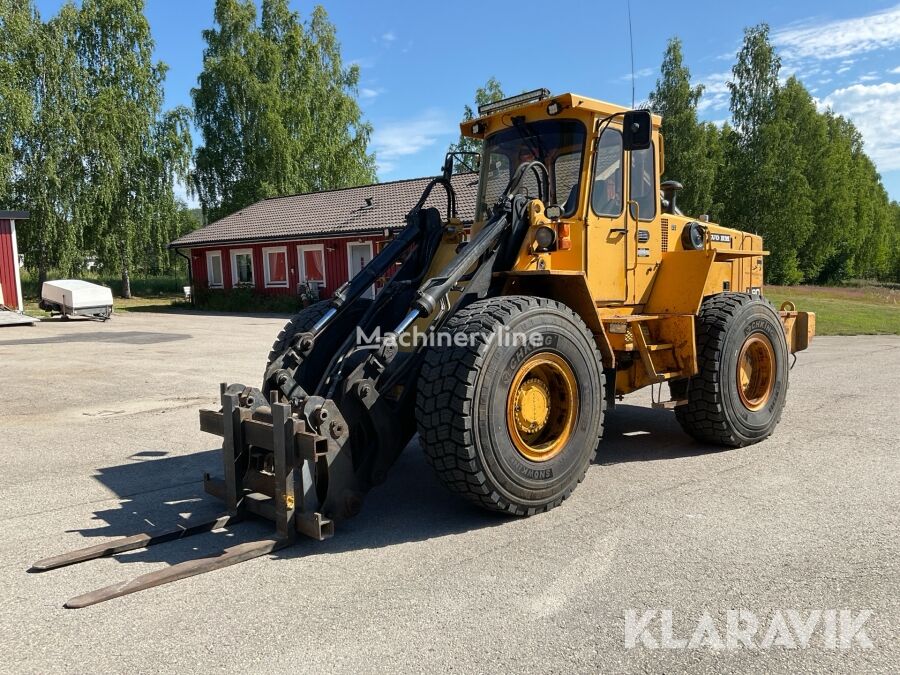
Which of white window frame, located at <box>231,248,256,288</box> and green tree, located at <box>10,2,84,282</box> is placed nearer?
white window frame, located at <box>231,248,256,288</box>

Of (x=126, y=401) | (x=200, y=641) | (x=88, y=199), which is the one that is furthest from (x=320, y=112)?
(x=200, y=641)

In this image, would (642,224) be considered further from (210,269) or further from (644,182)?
(210,269)

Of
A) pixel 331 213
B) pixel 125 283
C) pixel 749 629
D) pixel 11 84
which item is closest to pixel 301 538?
pixel 749 629

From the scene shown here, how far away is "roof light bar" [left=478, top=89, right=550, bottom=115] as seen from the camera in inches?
219

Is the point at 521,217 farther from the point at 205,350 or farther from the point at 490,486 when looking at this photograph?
the point at 205,350

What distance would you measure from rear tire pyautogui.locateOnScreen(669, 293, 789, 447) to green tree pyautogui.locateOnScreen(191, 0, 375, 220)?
114 ft

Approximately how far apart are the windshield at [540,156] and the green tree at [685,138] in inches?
1387

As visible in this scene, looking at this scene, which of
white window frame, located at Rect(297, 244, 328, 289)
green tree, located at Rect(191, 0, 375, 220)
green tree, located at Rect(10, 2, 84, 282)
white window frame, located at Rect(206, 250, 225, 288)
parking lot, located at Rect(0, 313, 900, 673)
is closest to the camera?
parking lot, located at Rect(0, 313, 900, 673)

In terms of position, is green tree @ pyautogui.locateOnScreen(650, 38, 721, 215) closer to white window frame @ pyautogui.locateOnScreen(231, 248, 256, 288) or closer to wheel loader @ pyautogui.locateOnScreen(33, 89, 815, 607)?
white window frame @ pyautogui.locateOnScreen(231, 248, 256, 288)

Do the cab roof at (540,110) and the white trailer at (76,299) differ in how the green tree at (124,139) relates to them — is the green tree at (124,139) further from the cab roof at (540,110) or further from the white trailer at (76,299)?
the cab roof at (540,110)

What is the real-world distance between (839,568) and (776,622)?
804 mm

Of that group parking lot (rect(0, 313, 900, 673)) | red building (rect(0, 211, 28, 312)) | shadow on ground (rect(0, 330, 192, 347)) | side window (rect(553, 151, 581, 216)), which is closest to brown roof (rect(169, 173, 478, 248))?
red building (rect(0, 211, 28, 312))

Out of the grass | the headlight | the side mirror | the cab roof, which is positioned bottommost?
the grass

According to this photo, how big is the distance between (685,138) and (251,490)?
39.3m
